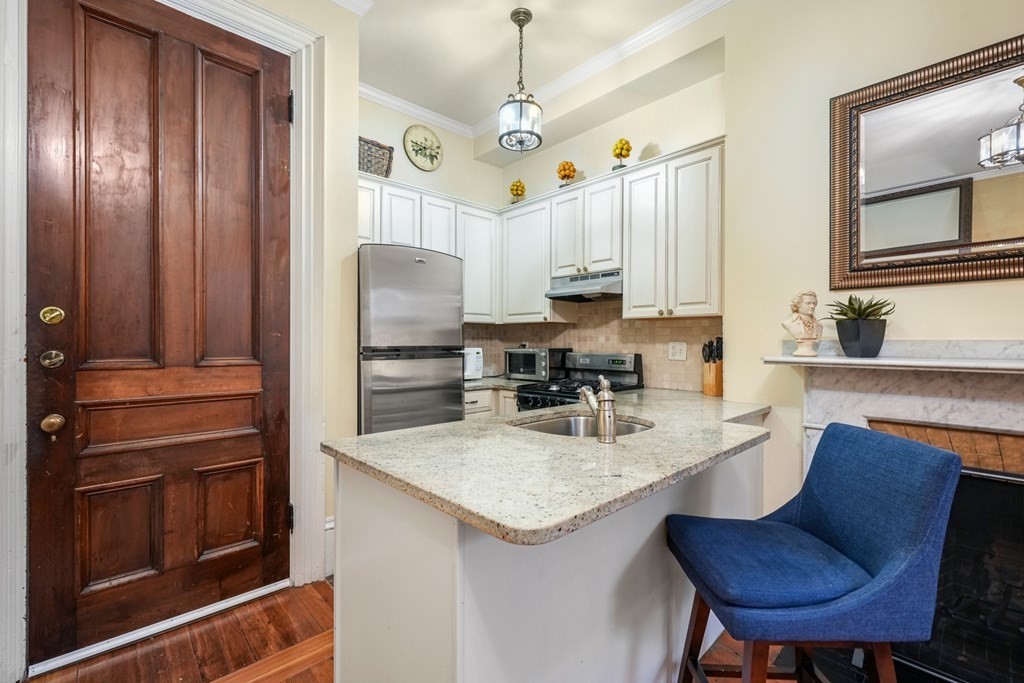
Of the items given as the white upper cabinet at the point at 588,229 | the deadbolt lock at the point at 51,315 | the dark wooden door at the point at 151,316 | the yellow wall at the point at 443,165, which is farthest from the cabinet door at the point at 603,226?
the deadbolt lock at the point at 51,315

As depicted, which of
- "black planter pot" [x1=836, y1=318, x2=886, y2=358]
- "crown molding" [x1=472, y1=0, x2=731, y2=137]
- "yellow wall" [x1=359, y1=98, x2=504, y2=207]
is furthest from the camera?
"yellow wall" [x1=359, y1=98, x2=504, y2=207]

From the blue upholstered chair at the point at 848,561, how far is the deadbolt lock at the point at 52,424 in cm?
210

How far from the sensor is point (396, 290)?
244cm

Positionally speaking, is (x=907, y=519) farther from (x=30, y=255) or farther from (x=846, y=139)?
(x=30, y=255)

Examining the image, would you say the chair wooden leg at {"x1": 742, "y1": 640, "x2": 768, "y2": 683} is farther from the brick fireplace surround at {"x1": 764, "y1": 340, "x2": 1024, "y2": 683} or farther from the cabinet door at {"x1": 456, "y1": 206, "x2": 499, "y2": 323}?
the cabinet door at {"x1": 456, "y1": 206, "x2": 499, "y2": 323}

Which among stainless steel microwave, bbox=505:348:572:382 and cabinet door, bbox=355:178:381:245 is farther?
stainless steel microwave, bbox=505:348:572:382

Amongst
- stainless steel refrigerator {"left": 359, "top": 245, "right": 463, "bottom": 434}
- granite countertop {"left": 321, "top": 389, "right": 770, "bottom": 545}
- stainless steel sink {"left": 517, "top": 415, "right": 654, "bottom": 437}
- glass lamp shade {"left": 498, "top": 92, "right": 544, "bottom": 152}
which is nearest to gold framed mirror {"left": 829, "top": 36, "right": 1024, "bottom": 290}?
granite countertop {"left": 321, "top": 389, "right": 770, "bottom": 545}

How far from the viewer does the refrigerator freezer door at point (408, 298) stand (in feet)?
7.62

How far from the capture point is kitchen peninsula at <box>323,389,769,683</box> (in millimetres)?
876

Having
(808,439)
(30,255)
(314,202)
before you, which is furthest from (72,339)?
(808,439)

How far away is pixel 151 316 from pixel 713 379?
8.97 ft

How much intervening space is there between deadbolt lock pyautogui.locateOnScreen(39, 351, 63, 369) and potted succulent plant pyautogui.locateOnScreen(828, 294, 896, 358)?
9.68ft

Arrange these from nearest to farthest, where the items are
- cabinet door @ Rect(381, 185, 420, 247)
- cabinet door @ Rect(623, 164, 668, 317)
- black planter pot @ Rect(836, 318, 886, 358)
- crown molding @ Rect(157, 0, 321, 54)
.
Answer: black planter pot @ Rect(836, 318, 886, 358)
crown molding @ Rect(157, 0, 321, 54)
cabinet door @ Rect(623, 164, 668, 317)
cabinet door @ Rect(381, 185, 420, 247)

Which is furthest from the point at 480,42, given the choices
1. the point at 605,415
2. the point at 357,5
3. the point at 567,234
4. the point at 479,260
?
Answer: the point at 605,415
